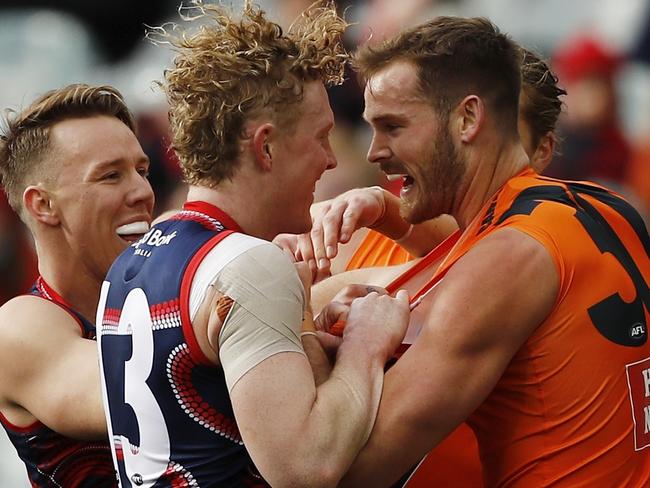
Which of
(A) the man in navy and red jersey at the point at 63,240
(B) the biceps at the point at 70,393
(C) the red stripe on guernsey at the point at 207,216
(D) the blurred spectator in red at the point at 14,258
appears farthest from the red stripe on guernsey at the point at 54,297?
(D) the blurred spectator in red at the point at 14,258

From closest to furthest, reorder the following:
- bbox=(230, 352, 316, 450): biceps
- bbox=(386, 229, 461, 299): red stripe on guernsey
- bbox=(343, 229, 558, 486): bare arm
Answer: bbox=(230, 352, 316, 450): biceps < bbox=(343, 229, 558, 486): bare arm < bbox=(386, 229, 461, 299): red stripe on guernsey

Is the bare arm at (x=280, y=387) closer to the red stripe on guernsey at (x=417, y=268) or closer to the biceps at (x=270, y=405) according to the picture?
the biceps at (x=270, y=405)

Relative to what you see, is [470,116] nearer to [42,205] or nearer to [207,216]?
[207,216]

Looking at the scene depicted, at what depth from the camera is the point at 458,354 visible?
3145 millimetres

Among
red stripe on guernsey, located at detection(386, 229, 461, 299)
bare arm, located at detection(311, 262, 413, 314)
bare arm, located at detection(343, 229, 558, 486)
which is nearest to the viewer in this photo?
bare arm, located at detection(343, 229, 558, 486)

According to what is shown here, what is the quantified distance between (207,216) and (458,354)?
0.80 meters

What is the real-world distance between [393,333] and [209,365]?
54 cm

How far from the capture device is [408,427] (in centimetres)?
312

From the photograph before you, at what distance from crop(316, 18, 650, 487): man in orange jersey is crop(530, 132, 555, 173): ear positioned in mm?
900

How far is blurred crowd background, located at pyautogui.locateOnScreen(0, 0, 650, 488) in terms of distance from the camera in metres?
7.90

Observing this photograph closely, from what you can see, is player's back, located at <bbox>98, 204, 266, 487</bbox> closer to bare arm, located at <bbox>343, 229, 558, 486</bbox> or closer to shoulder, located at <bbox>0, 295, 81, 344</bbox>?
bare arm, located at <bbox>343, 229, 558, 486</bbox>

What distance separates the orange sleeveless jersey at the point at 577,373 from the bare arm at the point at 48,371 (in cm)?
121

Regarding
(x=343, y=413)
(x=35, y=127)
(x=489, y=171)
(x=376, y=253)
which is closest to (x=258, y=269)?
(x=343, y=413)

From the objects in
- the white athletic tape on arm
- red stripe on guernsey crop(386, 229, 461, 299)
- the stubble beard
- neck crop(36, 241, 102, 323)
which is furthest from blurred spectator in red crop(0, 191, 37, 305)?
the white athletic tape on arm
